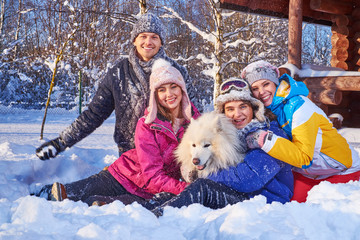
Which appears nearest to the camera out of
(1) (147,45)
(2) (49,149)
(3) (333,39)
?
(2) (49,149)

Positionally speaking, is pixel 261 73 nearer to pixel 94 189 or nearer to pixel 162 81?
pixel 162 81

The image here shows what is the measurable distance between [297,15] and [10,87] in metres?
13.4

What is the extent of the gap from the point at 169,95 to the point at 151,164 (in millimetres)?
648

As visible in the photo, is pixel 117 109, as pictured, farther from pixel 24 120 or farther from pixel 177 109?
pixel 24 120

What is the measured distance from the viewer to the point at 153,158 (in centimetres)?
258

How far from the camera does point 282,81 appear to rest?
2549mm

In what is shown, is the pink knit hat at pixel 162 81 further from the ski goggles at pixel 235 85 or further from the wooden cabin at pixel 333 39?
the wooden cabin at pixel 333 39

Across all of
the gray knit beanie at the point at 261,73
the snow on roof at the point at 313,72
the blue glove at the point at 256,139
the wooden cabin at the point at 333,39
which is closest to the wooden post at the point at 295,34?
the wooden cabin at the point at 333,39

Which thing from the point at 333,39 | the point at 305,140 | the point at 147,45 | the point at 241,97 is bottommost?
the point at 305,140

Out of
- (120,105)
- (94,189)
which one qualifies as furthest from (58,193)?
(120,105)

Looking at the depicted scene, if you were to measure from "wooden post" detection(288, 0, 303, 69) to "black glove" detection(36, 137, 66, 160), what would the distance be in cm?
429

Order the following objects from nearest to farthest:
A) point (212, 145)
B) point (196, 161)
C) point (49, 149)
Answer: point (196, 161) → point (212, 145) → point (49, 149)

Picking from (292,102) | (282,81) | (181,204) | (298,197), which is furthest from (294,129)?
(181,204)

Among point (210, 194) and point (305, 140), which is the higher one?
point (305, 140)
